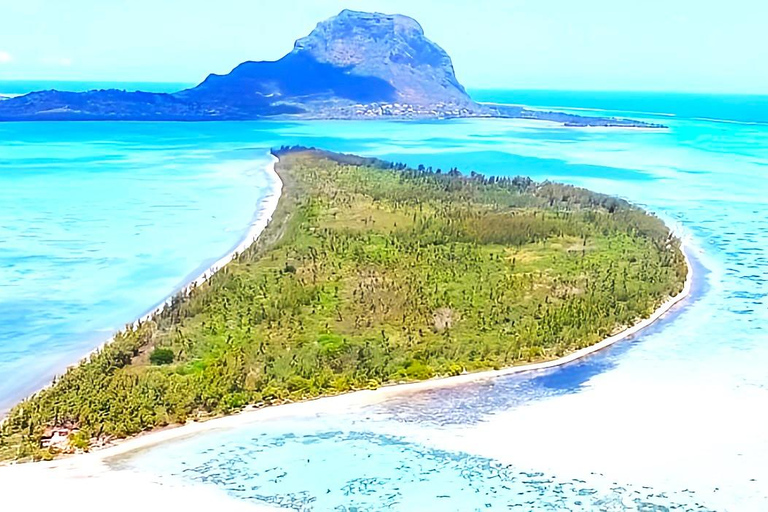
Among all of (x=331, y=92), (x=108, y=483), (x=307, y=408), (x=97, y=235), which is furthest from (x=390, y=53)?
(x=108, y=483)

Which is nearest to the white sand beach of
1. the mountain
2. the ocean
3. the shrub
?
the ocean

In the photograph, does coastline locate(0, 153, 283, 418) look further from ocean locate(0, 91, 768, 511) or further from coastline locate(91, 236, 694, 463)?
coastline locate(91, 236, 694, 463)

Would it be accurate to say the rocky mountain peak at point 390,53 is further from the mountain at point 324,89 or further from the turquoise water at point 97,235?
the turquoise water at point 97,235

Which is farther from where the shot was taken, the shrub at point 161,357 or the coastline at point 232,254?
the coastline at point 232,254

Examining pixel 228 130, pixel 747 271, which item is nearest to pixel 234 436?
pixel 747 271

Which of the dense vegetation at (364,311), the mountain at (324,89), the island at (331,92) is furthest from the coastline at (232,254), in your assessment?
the mountain at (324,89)

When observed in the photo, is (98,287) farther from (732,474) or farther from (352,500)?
(732,474)
